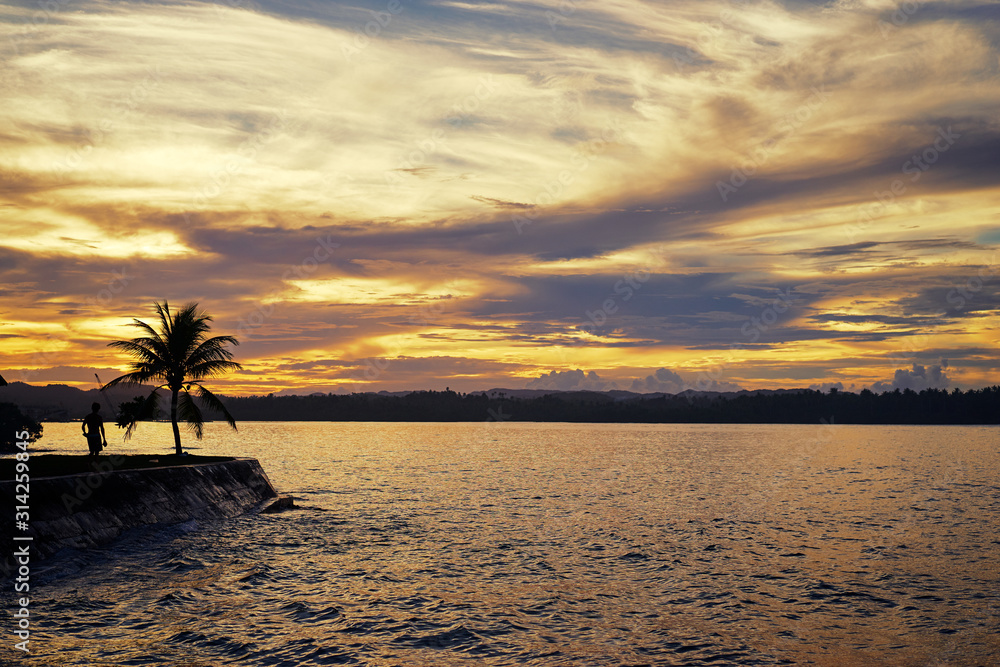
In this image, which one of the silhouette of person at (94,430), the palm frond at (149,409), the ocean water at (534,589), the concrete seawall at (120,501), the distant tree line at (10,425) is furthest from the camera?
the distant tree line at (10,425)

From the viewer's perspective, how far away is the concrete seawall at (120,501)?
25469 mm

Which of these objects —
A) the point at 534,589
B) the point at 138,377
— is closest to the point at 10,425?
the point at 138,377

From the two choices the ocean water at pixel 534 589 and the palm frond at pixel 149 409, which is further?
the palm frond at pixel 149 409

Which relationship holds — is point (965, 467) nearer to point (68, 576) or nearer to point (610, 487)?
point (610, 487)

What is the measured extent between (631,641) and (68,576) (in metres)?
18.6

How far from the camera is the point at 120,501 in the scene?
31.3 metres

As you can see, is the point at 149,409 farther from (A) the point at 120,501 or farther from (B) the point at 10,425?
(B) the point at 10,425

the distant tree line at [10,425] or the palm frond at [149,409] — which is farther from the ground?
the palm frond at [149,409]

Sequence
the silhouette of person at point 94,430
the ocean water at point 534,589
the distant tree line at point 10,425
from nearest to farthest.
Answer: the ocean water at point 534,589 → the silhouette of person at point 94,430 → the distant tree line at point 10,425

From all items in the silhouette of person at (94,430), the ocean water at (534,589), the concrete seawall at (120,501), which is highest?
the silhouette of person at (94,430)

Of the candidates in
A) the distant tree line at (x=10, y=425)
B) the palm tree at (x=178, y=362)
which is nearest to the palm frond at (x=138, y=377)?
the palm tree at (x=178, y=362)

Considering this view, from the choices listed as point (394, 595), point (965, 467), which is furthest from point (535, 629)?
point (965, 467)

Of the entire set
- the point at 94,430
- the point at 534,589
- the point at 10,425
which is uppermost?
the point at 94,430

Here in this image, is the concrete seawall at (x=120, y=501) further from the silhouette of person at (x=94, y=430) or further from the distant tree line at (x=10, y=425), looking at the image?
the distant tree line at (x=10, y=425)
